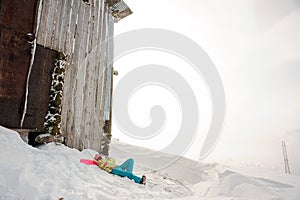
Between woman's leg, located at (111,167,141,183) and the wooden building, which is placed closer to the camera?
the wooden building

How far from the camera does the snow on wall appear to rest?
4.12 metres

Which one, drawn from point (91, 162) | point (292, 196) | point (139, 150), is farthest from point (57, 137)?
point (139, 150)

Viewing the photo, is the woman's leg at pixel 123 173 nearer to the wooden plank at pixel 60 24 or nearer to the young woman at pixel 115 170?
the young woman at pixel 115 170

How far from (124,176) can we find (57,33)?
3.17 m

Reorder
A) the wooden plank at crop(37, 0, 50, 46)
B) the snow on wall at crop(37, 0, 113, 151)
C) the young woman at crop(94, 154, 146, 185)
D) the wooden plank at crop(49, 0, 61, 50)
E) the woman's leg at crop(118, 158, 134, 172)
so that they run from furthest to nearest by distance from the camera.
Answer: the woman's leg at crop(118, 158, 134, 172), the snow on wall at crop(37, 0, 113, 151), the wooden plank at crop(49, 0, 61, 50), the young woman at crop(94, 154, 146, 185), the wooden plank at crop(37, 0, 50, 46)

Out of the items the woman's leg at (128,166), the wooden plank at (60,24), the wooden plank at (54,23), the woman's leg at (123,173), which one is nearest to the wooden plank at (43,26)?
the wooden plank at (54,23)

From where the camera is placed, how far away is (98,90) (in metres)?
5.23

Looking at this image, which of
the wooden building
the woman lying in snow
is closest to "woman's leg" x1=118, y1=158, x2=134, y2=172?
the woman lying in snow

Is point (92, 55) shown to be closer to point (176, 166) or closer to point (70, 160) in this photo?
point (70, 160)

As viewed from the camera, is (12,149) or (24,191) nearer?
(24,191)

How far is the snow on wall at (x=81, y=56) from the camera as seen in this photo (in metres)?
4.12

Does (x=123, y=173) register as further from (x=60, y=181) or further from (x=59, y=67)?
(x=59, y=67)

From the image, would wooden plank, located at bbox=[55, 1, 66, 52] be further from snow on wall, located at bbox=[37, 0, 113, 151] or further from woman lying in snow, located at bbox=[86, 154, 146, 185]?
woman lying in snow, located at bbox=[86, 154, 146, 185]

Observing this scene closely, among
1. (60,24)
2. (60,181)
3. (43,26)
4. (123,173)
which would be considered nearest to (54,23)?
(60,24)
